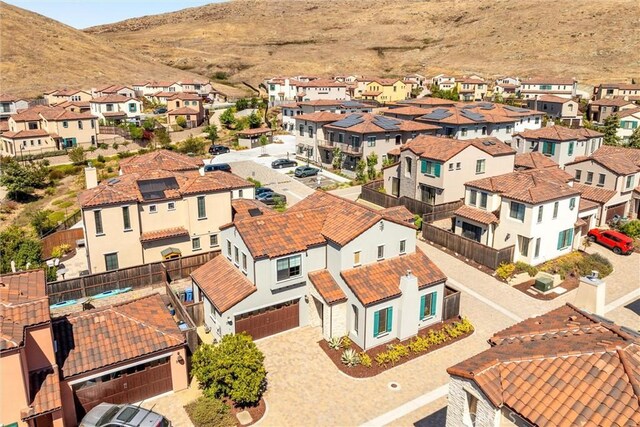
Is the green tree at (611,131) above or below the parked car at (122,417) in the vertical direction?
above

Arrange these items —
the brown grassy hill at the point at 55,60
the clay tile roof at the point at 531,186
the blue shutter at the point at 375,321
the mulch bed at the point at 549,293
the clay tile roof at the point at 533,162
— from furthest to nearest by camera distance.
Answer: the brown grassy hill at the point at 55,60, the clay tile roof at the point at 533,162, the clay tile roof at the point at 531,186, the mulch bed at the point at 549,293, the blue shutter at the point at 375,321

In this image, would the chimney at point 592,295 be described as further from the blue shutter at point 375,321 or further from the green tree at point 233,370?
the green tree at point 233,370

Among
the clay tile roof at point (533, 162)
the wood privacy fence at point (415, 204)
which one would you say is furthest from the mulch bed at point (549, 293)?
the clay tile roof at point (533, 162)

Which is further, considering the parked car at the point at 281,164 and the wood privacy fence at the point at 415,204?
the parked car at the point at 281,164

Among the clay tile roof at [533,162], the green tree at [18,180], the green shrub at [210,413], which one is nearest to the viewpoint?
the green shrub at [210,413]

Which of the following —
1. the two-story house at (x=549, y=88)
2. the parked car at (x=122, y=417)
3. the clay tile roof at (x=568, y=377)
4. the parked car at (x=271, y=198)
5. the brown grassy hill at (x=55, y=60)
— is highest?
the brown grassy hill at (x=55, y=60)

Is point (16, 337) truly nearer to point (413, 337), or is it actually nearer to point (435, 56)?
point (413, 337)

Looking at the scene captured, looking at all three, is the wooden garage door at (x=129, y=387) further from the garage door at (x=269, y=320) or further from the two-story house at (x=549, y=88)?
the two-story house at (x=549, y=88)
